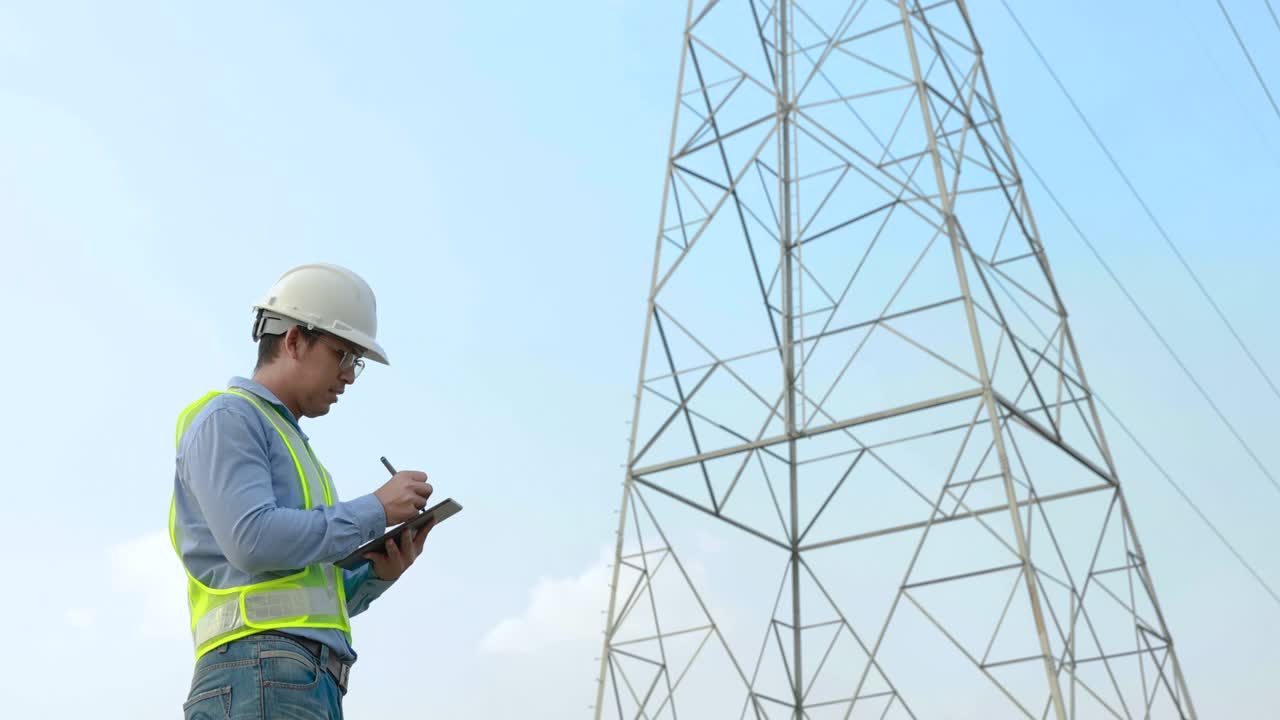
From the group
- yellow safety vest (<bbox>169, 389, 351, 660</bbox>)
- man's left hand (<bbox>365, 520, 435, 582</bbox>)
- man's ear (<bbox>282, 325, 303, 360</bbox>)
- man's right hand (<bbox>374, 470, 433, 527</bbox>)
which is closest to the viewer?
yellow safety vest (<bbox>169, 389, 351, 660</bbox>)

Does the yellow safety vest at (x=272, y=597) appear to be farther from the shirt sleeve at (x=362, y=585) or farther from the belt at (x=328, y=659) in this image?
the shirt sleeve at (x=362, y=585)

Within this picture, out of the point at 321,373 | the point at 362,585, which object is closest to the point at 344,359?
the point at 321,373

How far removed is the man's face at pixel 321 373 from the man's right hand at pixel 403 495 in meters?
0.32

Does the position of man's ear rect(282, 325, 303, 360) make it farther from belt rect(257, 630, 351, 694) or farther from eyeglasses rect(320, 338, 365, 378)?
belt rect(257, 630, 351, 694)

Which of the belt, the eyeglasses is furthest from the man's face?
the belt

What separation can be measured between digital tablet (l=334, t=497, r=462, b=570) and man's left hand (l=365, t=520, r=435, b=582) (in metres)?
0.01

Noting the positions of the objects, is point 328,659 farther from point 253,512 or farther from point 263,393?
point 263,393

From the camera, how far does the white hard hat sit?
3.51 meters

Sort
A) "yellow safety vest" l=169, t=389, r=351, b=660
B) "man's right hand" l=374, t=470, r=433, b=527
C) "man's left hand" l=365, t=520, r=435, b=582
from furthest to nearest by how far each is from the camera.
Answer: "man's left hand" l=365, t=520, r=435, b=582 < "man's right hand" l=374, t=470, r=433, b=527 < "yellow safety vest" l=169, t=389, r=351, b=660

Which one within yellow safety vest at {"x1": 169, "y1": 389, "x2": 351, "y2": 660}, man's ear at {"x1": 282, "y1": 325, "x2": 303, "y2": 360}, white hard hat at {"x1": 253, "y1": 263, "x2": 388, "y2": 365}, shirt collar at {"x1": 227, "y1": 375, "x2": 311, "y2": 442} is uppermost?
white hard hat at {"x1": 253, "y1": 263, "x2": 388, "y2": 365}

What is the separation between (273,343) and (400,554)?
644 mm

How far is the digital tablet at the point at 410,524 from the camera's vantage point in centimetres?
334

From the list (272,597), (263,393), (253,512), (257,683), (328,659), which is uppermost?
(263,393)

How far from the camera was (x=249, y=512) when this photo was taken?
3037 millimetres
